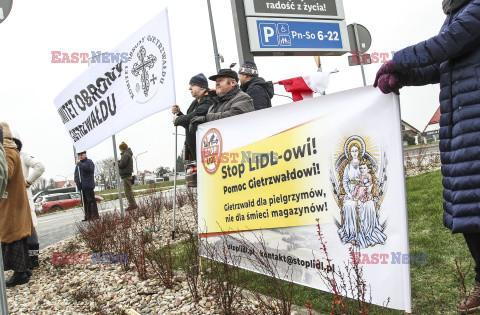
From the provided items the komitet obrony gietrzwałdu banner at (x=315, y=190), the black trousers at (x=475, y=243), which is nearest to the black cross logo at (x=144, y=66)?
the komitet obrony gietrzwałdu banner at (x=315, y=190)

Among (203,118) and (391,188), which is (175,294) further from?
(391,188)

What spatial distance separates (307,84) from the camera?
340 centimetres

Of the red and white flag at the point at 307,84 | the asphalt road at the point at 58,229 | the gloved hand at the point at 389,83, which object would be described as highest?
the red and white flag at the point at 307,84

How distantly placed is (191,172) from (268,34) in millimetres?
2679

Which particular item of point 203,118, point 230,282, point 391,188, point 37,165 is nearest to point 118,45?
point 37,165

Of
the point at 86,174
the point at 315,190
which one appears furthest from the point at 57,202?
the point at 315,190

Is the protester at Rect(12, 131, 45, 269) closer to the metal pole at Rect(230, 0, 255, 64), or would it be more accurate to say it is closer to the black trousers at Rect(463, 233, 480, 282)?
the metal pole at Rect(230, 0, 255, 64)

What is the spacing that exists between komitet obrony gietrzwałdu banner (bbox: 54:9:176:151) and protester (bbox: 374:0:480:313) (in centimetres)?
338

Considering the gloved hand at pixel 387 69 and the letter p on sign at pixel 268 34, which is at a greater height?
the letter p on sign at pixel 268 34

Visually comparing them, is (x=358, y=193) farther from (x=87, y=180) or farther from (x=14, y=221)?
(x=87, y=180)

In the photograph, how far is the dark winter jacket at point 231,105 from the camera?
4188 millimetres

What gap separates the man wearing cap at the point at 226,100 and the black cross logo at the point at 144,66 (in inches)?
52.5

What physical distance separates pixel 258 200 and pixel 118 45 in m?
4.05

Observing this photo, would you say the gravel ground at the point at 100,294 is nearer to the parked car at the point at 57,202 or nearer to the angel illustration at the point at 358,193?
the angel illustration at the point at 358,193
